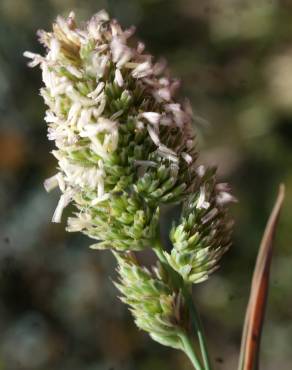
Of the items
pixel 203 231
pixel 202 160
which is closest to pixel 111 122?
pixel 203 231

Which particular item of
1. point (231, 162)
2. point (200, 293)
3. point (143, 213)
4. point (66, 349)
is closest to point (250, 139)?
point (231, 162)

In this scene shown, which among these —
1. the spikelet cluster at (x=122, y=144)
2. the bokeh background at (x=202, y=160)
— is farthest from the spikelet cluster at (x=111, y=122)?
the bokeh background at (x=202, y=160)

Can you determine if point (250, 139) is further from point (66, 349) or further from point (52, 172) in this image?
point (66, 349)

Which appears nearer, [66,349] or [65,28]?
[65,28]

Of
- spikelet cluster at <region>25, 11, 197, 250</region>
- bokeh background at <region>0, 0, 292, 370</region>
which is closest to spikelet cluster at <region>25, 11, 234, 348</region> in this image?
spikelet cluster at <region>25, 11, 197, 250</region>

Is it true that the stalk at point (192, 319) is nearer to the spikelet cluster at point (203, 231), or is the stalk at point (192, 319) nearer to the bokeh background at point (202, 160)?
the spikelet cluster at point (203, 231)

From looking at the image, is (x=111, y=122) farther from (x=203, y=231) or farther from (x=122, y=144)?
(x=203, y=231)

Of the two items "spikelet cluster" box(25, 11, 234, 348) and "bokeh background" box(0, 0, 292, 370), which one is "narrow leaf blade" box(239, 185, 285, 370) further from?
"bokeh background" box(0, 0, 292, 370)
